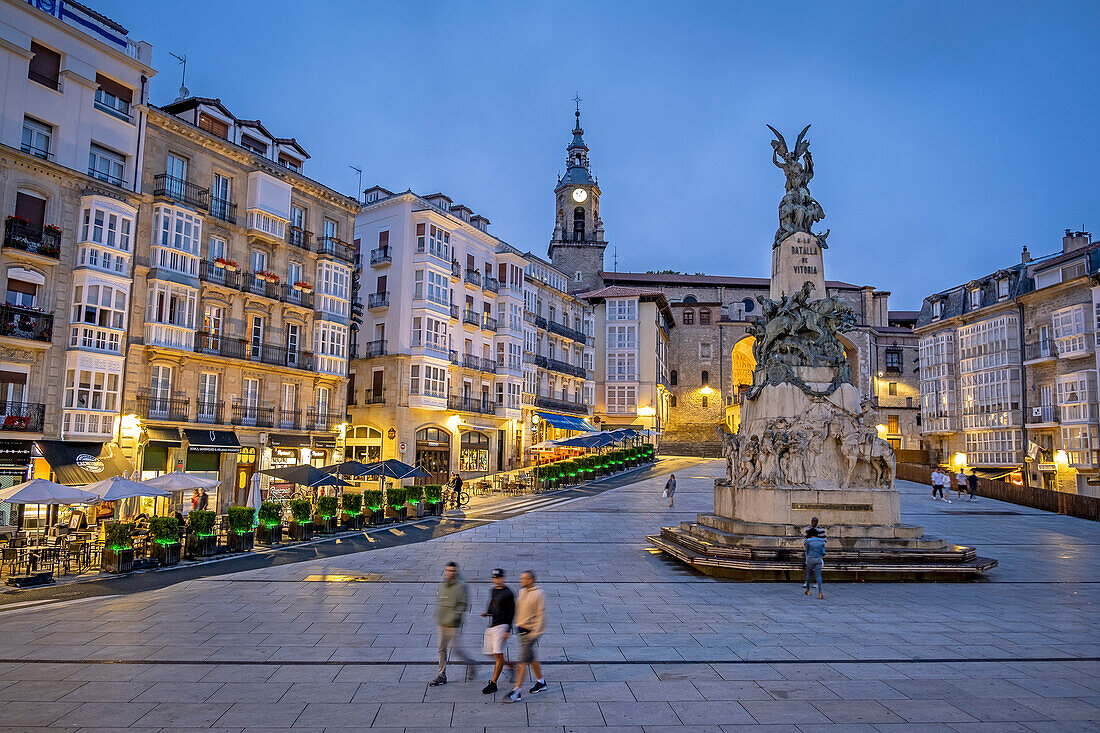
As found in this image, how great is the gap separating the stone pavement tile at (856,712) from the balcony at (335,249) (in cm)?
3517

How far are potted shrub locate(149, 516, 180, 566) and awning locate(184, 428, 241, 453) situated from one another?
531 inches

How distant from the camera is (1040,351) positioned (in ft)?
154

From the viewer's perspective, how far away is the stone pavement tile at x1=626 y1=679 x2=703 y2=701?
27.2 ft

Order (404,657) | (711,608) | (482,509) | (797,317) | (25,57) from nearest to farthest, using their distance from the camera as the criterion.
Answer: (404,657) < (711,608) < (797,317) < (25,57) < (482,509)

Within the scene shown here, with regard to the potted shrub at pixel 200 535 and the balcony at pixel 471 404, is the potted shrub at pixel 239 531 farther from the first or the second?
the balcony at pixel 471 404

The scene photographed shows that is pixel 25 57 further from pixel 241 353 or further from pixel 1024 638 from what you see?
pixel 1024 638

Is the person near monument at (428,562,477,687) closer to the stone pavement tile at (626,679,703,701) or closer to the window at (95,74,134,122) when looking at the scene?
the stone pavement tile at (626,679,703,701)

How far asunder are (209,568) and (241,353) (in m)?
17.9

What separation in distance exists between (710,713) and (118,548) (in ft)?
49.3

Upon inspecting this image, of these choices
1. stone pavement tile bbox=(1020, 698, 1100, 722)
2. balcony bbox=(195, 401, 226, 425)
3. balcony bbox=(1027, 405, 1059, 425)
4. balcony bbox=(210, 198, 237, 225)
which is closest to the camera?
stone pavement tile bbox=(1020, 698, 1100, 722)

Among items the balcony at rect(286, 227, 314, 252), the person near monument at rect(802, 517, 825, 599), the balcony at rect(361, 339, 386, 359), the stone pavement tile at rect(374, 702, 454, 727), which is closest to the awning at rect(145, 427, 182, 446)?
the balcony at rect(286, 227, 314, 252)

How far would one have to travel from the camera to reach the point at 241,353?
33344 millimetres

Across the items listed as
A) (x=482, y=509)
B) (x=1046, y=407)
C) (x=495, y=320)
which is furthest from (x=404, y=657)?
(x=1046, y=407)

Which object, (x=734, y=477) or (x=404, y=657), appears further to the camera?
(x=734, y=477)
